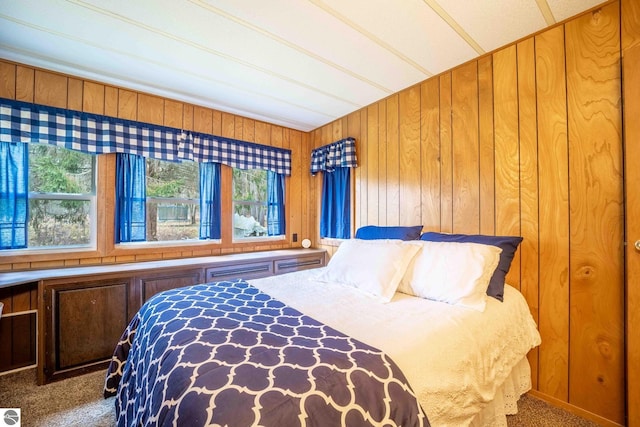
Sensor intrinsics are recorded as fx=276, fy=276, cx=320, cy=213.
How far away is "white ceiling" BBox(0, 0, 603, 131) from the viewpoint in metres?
1.58

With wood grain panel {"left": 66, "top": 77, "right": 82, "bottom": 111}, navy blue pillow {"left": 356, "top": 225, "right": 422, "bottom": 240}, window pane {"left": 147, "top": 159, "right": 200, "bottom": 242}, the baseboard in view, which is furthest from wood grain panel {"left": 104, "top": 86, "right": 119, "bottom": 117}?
the baseboard

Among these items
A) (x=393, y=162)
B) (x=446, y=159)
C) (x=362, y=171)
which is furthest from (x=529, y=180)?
(x=362, y=171)

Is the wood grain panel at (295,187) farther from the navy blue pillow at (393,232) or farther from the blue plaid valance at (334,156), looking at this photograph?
the navy blue pillow at (393,232)

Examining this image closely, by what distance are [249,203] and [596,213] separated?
308cm

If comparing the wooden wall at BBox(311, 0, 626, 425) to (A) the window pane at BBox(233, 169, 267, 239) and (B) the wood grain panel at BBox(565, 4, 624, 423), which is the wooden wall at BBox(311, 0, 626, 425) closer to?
(B) the wood grain panel at BBox(565, 4, 624, 423)

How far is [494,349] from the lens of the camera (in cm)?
133

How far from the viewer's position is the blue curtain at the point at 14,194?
6.83ft

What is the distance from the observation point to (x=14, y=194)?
2115 millimetres

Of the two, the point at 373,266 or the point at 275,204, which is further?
the point at 275,204

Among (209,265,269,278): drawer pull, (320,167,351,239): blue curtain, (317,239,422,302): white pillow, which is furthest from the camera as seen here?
(320,167,351,239): blue curtain

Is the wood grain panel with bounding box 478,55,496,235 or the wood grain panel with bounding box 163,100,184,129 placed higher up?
the wood grain panel with bounding box 163,100,184,129

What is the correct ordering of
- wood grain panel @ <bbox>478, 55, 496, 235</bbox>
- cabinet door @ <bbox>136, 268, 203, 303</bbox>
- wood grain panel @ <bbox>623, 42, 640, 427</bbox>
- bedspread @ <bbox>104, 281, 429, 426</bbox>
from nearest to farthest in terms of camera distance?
bedspread @ <bbox>104, 281, 429, 426</bbox> → wood grain panel @ <bbox>623, 42, 640, 427</bbox> → wood grain panel @ <bbox>478, 55, 496, 235</bbox> → cabinet door @ <bbox>136, 268, 203, 303</bbox>

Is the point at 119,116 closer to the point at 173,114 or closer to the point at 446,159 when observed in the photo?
the point at 173,114

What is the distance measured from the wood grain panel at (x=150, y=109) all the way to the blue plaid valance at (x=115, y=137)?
0.28ft
